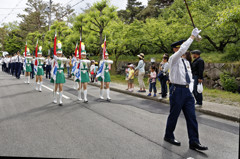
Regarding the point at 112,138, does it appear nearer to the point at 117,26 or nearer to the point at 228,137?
the point at 228,137

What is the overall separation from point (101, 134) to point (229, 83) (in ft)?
28.3

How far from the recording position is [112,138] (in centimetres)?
467

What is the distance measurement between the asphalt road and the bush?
16.4ft

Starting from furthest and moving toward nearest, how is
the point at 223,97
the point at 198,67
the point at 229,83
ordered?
the point at 229,83
the point at 223,97
the point at 198,67

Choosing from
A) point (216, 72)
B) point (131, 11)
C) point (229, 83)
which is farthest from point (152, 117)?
point (131, 11)

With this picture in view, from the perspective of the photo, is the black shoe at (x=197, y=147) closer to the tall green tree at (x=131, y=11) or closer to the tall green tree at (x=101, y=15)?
the tall green tree at (x=101, y=15)

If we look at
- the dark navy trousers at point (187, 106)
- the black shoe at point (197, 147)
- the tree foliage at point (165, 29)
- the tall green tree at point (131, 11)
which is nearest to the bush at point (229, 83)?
the tree foliage at point (165, 29)

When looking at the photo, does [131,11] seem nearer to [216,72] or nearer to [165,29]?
[165,29]

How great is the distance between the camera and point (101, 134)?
4902 millimetres

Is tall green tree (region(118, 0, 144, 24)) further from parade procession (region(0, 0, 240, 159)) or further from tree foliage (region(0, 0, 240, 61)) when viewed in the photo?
parade procession (region(0, 0, 240, 159))

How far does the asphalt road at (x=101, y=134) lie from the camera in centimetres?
392

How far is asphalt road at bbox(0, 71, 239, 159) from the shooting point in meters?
3.92

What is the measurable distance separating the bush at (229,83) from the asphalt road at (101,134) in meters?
4.99

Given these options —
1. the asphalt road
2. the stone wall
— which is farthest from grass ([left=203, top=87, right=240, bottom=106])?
the asphalt road
